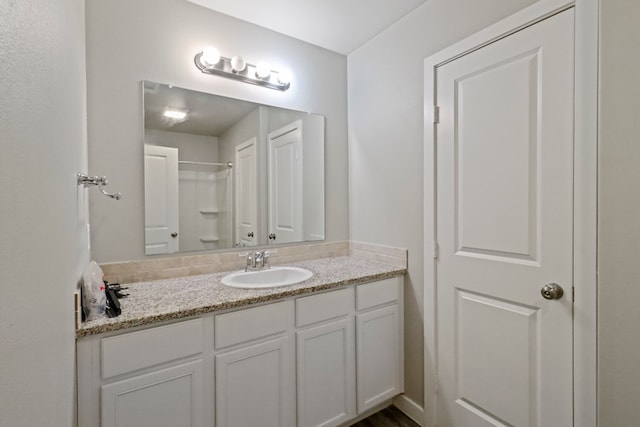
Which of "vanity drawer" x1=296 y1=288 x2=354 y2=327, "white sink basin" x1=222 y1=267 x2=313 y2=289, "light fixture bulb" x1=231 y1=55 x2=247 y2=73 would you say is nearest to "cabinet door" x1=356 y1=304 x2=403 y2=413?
"vanity drawer" x1=296 y1=288 x2=354 y2=327

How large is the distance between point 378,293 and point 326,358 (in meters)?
0.48

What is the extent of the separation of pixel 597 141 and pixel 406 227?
1.01 metres

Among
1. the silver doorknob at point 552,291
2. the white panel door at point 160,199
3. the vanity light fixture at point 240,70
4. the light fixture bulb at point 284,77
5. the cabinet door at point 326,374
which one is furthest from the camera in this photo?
the light fixture bulb at point 284,77

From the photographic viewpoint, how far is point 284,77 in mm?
2139

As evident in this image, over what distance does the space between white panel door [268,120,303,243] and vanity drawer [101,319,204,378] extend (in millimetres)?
939

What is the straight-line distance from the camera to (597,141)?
1.15m

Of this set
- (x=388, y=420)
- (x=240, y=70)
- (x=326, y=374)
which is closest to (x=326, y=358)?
(x=326, y=374)

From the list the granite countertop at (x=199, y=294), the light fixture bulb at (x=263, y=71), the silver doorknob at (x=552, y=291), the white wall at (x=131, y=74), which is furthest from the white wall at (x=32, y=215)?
the silver doorknob at (x=552, y=291)

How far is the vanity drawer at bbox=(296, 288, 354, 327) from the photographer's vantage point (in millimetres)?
1557

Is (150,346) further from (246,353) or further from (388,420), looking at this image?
(388,420)

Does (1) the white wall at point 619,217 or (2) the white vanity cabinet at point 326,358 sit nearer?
(1) the white wall at point 619,217

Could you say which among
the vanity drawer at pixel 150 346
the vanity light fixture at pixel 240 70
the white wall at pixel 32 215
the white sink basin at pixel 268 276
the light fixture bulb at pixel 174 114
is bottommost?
the vanity drawer at pixel 150 346

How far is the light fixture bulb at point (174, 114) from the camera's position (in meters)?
1.77

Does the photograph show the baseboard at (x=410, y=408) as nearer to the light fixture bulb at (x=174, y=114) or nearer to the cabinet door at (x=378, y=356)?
the cabinet door at (x=378, y=356)
